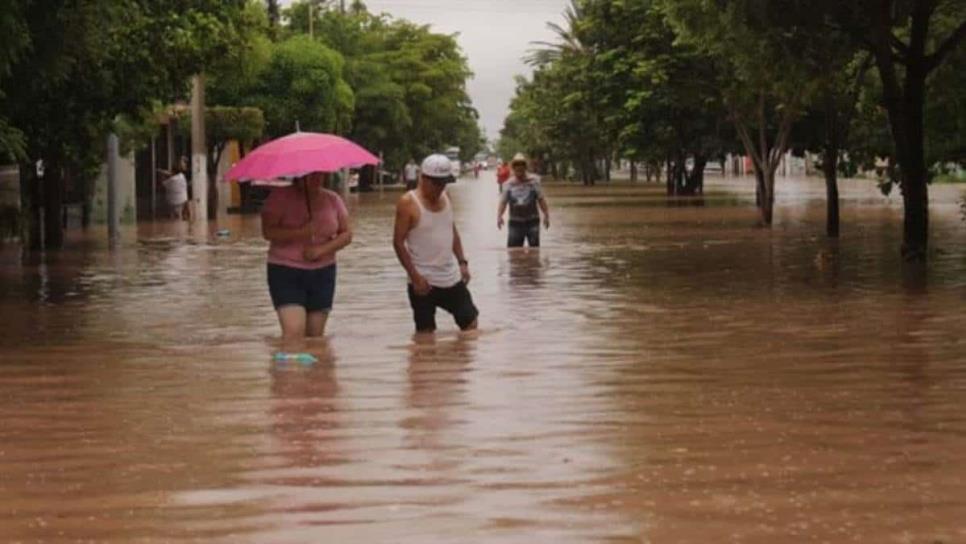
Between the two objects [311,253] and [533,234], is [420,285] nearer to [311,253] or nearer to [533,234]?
[311,253]

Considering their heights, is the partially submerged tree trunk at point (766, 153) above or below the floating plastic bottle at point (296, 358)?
above

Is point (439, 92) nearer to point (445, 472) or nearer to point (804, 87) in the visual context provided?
point (804, 87)

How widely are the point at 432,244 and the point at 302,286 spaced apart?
3.29ft

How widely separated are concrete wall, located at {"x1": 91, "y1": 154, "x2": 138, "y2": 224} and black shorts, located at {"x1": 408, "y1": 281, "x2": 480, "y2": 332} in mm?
30547

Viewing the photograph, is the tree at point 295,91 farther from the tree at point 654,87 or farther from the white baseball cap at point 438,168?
the white baseball cap at point 438,168

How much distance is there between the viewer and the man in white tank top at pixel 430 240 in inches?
508

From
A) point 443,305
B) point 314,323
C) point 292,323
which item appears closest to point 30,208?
point 443,305

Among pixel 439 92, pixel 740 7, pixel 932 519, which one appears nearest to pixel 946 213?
pixel 740 7

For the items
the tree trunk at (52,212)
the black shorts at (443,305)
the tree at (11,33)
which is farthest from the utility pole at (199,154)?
the black shorts at (443,305)

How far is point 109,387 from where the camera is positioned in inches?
455

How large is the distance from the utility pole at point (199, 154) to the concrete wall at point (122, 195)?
1.57 metres

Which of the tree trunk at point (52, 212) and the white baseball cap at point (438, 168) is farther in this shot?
the tree trunk at point (52, 212)

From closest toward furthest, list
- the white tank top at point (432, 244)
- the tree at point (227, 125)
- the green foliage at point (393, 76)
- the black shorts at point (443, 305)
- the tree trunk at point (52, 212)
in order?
the white tank top at point (432, 244)
the black shorts at point (443, 305)
the tree trunk at point (52, 212)
the tree at point (227, 125)
the green foliage at point (393, 76)

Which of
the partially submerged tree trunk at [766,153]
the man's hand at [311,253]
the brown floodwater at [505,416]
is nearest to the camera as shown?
the brown floodwater at [505,416]
